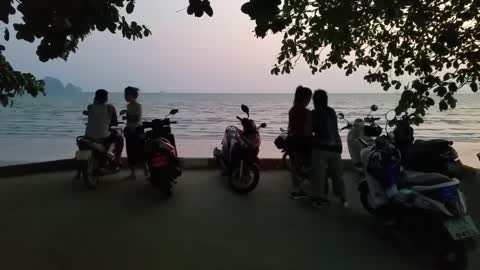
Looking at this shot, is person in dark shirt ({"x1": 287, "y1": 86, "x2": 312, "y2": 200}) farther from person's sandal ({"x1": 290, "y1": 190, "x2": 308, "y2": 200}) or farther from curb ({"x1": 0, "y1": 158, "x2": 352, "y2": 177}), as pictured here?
curb ({"x1": 0, "y1": 158, "x2": 352, "y2": 177})

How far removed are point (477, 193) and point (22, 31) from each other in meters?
6.49

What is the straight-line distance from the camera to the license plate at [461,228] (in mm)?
3979

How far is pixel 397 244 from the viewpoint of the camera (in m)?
4.94

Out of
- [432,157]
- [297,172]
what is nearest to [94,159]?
[297,172]

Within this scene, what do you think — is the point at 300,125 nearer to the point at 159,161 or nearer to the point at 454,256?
the point at 159,161

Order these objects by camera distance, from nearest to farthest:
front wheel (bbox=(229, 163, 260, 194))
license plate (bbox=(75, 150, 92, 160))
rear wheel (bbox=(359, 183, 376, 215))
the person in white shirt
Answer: rear wheel (bbox=(359, 183, 376, 215)) → front wheel (bbox=(229, 163, 260, 194)) → license plate (bbox=(75, 150, 92, 160)) → the person in white shirt

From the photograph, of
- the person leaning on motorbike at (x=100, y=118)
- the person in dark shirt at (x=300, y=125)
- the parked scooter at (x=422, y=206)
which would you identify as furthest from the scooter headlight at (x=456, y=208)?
the person leaning on motorbike at (x=100, y=118)

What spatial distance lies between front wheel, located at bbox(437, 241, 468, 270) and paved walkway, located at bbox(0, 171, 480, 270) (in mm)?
275

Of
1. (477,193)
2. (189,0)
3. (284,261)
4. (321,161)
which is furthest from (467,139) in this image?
(189,0)

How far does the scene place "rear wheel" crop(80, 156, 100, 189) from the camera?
24.5ft

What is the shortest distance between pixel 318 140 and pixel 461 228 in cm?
246

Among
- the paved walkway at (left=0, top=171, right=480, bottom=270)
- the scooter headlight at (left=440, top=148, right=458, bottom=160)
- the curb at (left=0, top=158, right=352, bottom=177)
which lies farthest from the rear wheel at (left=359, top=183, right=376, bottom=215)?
the curb at (left=0, top=158, right=352, bottom=177)

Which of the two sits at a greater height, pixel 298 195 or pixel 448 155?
pixel 448 155

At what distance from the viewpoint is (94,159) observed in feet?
25.5
